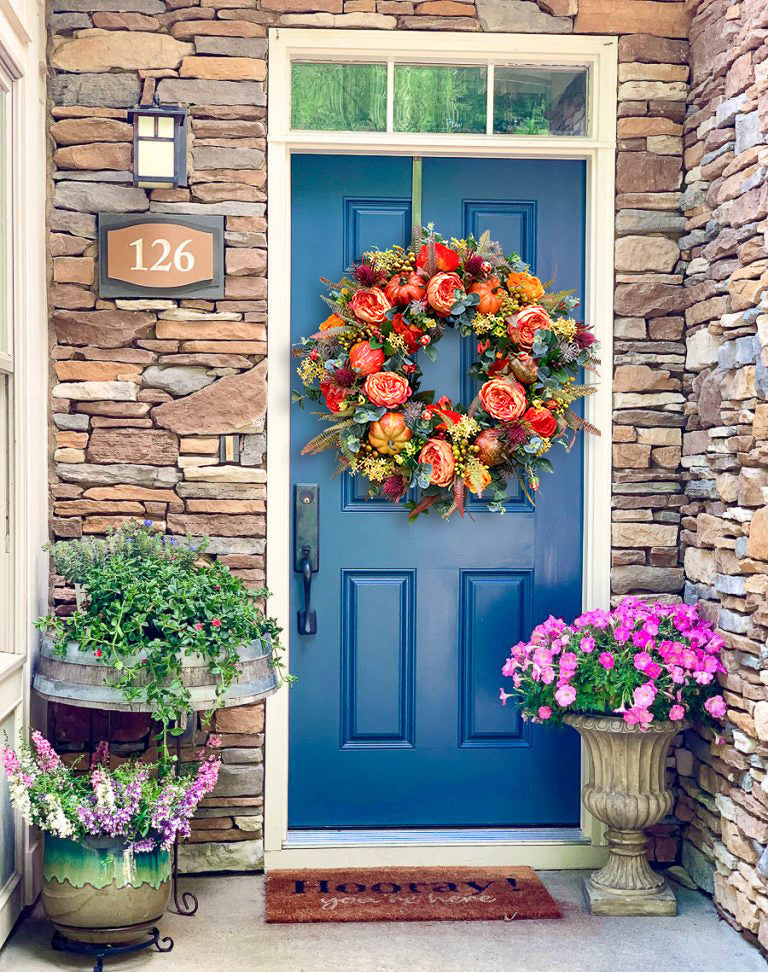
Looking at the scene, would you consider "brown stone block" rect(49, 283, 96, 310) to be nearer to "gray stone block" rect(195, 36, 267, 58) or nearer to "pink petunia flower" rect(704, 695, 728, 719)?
"gray stone block" rect(195, 36, 267, 58)

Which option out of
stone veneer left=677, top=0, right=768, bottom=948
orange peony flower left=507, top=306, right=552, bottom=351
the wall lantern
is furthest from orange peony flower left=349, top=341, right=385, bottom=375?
stone veneer left=677, top=0, right=768, bottom=948

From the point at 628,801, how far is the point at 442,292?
1550mm

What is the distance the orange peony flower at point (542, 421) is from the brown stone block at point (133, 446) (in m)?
1.06

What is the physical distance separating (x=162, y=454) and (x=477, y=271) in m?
1.09

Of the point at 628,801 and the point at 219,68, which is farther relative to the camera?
the point at 219,68

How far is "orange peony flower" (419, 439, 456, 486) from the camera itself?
3.17 metres

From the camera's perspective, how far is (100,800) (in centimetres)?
265

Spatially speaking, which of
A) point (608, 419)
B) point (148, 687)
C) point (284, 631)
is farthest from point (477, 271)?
point (148, 687)

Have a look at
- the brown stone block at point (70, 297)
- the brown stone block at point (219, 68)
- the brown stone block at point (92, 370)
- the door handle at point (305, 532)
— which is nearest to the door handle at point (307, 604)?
the door handle at point (305, 532)

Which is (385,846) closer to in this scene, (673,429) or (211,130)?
(673,429)

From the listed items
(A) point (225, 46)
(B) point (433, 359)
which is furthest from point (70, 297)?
(B) point (433, 359)

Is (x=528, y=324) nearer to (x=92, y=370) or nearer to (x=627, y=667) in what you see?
(x=627, y=667)

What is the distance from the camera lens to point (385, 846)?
3375 millimetres

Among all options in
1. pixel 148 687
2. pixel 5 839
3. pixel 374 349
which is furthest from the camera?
pixel 374 349
